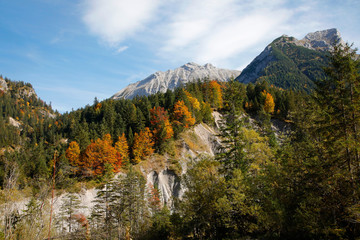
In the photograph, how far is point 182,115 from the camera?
64000 millimetres

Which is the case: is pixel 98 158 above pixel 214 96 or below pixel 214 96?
below

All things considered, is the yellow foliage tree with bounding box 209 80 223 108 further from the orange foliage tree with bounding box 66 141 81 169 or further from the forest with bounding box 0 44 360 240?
the orange foliage tree with bounding box 66 141 81 169

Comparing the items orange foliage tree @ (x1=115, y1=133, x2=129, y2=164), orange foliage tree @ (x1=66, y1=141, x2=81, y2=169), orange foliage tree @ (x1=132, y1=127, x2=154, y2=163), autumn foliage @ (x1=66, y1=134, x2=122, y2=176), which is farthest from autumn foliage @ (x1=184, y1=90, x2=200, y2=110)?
orange foliage tree @ (x1=66, y1=141, x2=81, y2=169)

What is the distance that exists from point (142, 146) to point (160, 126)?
7.90 m

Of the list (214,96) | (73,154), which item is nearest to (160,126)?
(73,154)

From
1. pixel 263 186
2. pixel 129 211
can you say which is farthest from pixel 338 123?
pixel 129 211

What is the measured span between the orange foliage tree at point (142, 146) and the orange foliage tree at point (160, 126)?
2.41 metres

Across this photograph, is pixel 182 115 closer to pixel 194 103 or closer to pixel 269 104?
pixel 194 103

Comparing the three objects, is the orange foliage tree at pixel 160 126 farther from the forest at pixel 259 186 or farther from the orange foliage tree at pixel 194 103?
the forest at pixel 259 186

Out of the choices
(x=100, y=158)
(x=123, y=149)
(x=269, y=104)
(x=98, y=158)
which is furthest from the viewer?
(x=269, y=104)

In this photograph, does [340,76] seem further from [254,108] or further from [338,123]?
[254,108]

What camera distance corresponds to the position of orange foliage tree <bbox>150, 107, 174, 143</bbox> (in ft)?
190

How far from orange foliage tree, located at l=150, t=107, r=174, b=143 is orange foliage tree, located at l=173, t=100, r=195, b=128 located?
346 centimetres

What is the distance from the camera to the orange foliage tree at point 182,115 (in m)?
63.8
